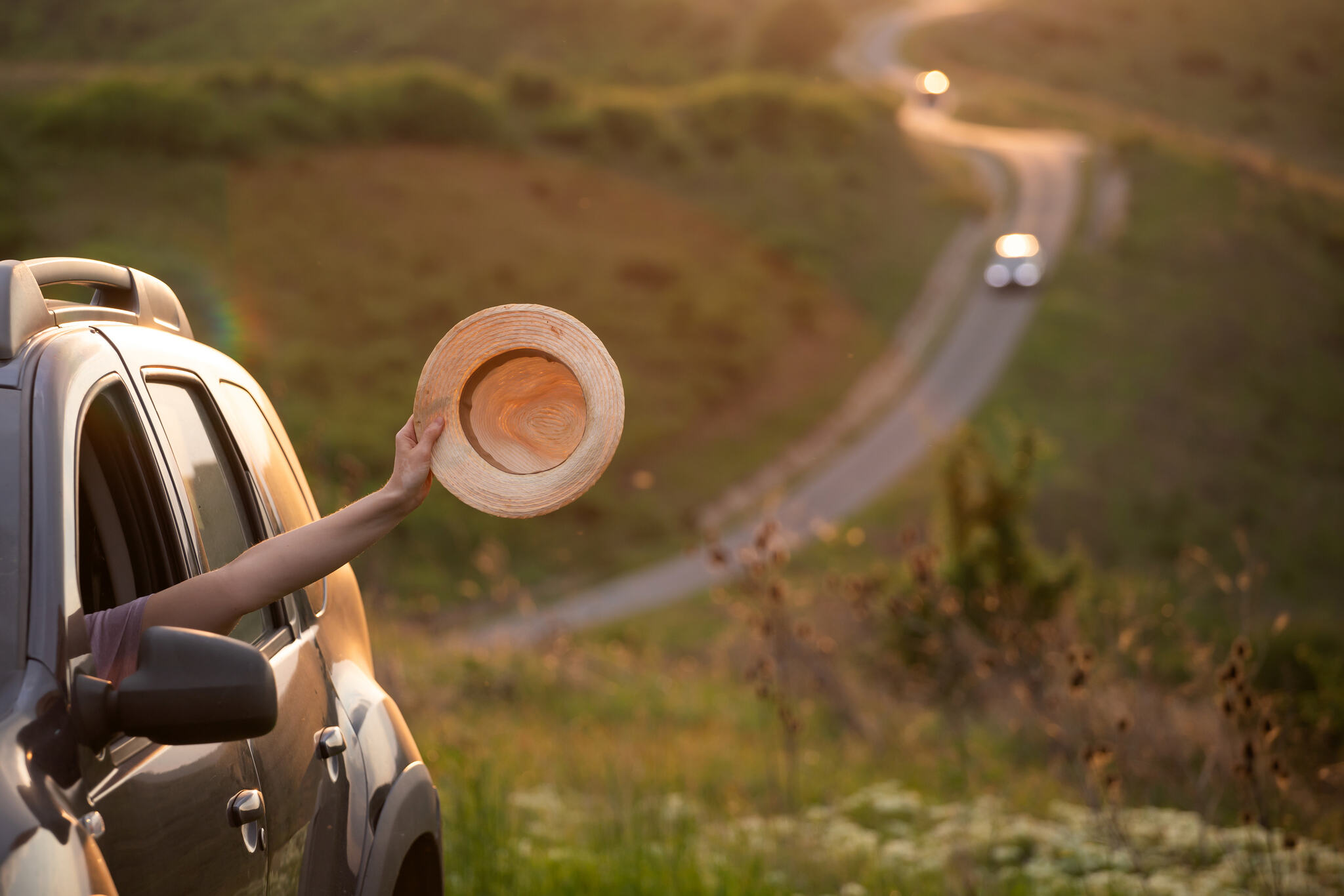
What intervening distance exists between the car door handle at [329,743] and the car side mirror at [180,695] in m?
0.79

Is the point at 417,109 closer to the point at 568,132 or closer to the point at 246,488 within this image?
the point at 568,132

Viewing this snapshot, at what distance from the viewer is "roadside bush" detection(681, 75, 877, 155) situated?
2007 inches

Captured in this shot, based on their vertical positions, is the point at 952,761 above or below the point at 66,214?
below

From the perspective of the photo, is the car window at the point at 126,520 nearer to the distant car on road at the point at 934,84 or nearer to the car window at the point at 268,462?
the car window at the point at 268,462

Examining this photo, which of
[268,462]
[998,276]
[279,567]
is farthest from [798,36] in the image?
[279,567]

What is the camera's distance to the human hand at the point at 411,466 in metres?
2.15

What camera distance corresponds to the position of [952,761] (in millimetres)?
7492

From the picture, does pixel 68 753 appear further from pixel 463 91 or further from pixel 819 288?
pixel 463 91

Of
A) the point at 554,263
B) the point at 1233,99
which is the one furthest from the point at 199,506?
the point at 1233,99

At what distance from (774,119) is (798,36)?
12.8m

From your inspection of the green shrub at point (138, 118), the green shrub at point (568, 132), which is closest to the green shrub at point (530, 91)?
the green shrub at point (568, 132)

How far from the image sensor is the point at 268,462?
2.80 m

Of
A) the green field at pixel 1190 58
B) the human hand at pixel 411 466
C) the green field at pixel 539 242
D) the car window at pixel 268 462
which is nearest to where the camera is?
the human hand at pixel 411 466

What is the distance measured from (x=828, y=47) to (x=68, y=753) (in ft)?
218
